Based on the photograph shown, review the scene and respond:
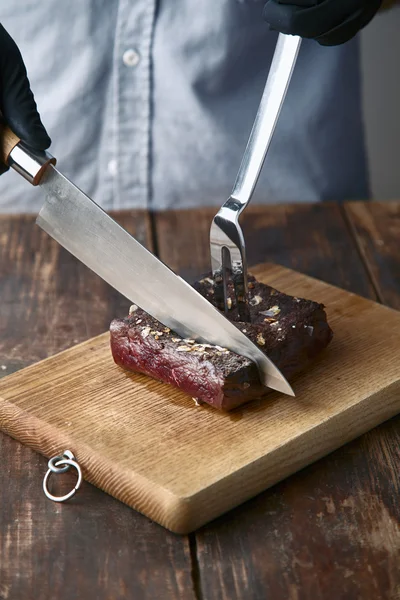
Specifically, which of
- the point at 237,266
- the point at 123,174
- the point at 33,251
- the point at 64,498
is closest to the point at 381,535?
the point at 64,498

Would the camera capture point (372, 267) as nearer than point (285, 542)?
No

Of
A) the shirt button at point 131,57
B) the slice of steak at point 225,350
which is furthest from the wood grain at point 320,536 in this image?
the shirt button at point 131,57

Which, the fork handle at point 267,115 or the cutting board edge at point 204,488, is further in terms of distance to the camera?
the fork handle at point 267,115

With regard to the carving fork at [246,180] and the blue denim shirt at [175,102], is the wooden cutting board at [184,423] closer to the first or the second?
the carving fork at [246,180]

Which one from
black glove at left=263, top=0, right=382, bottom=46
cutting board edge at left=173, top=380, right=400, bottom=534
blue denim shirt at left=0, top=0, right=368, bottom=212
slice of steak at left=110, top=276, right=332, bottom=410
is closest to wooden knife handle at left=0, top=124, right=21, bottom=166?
slice of steak at left=110, top=276, right=332, bottom=410

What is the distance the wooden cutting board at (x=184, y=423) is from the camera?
140 cm

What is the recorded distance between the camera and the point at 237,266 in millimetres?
1749

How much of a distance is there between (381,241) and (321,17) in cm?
91

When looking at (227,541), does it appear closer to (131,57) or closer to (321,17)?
(321,17)

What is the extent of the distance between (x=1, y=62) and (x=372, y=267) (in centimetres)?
115

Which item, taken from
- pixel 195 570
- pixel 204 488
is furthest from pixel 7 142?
pixel 195 570

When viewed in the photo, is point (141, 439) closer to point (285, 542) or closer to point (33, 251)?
point (285, 542)

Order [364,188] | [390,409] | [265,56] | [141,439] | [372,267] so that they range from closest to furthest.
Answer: [141,439]
[390,409]
[372,267]
[265,56]
[364,188]

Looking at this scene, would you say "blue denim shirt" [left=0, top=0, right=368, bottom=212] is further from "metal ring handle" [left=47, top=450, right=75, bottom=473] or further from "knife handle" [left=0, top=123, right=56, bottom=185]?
"metal ring handle" [left=47, top=450, right=75, bottom=473]
